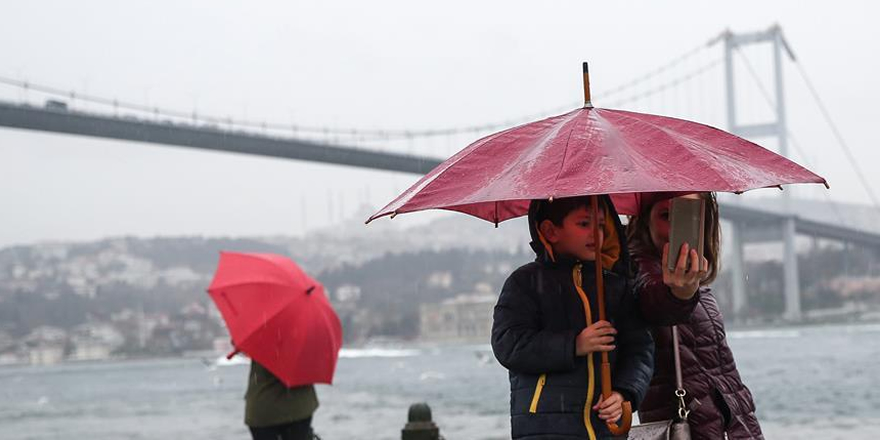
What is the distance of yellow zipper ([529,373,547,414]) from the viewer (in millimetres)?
2021

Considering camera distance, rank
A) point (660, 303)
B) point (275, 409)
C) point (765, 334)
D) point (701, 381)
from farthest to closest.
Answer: point (765, 334), point (275, 409), point (701, 381), point (660, 303)

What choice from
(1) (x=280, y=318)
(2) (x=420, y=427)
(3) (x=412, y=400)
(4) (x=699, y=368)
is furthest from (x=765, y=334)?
(4) (x=699, y=368)

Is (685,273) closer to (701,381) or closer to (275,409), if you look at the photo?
(701,381)

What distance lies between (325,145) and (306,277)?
22531mm

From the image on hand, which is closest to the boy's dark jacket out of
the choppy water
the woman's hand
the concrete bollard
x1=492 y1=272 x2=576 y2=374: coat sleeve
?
x1=492 y1=272 x2=576 y2=374: coat sleeve

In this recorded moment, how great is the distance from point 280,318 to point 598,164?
7.67ft

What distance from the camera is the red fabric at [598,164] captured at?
1.83 metres

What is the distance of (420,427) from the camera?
436cm

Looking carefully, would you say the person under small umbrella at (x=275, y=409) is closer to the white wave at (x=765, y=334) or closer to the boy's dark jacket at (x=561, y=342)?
the boy's dark jacket at (x=561, y=342)

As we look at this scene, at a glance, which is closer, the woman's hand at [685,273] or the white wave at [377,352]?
the woman's hand at [685,273]

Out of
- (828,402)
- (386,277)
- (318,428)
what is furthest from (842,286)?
(318,428)

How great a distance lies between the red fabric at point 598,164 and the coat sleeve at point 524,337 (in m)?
0.19

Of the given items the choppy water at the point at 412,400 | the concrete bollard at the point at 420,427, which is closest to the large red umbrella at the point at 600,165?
the concrete bollard at the point at 420,427

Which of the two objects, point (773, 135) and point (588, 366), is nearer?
point (588, 366)
